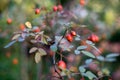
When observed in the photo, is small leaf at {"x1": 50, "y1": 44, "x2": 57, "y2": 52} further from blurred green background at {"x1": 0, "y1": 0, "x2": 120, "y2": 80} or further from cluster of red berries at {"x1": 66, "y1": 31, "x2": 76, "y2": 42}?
blurred green background at {"x1": 0, "y1": 0, "x2": 120, "y2": 80}

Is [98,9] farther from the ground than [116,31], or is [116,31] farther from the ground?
[98,9]

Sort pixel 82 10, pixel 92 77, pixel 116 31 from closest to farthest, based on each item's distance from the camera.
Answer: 1. pixel 92 77
2. pixel 82 10
3. pixel 116 31

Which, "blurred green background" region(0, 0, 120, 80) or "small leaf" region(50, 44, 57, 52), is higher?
"small leaf" region(50, 44, 57, 52)

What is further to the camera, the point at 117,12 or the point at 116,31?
the point at 116,31

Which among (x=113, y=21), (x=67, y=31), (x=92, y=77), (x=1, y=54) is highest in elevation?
(x=67, y=31)

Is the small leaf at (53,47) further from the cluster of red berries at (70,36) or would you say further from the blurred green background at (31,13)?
the blurred green background at (31,13)

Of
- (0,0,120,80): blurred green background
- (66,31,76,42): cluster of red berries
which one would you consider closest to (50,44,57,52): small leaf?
(66,31,76,42): cluster of red berries

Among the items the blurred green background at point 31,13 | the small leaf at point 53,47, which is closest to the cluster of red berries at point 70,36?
the small leaf at point 53,47

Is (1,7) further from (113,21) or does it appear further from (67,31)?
(67,31)

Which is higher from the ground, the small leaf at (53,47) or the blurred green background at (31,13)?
the small leaf at (53,47)

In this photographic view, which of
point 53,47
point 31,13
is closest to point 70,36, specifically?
point 53,47

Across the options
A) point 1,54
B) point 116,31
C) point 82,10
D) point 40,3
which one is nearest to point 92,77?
point 40,3

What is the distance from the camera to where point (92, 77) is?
1689mm

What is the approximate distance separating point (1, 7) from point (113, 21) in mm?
1307
